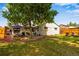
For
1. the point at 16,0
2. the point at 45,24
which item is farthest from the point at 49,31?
the point at 16,0

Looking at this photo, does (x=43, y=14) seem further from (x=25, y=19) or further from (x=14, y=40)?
(x=14, y=40)

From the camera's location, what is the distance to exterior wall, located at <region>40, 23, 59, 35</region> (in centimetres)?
336

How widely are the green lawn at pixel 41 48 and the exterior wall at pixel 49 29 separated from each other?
0.08 meters

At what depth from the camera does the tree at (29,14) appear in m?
3.38

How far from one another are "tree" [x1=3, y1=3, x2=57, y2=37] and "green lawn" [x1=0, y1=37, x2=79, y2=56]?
230 mm

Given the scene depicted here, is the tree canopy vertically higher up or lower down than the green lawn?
higher up

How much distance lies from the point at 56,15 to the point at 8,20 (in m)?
0.57

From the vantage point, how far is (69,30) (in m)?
3.39

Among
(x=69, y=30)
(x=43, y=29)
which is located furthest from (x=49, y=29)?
(x=69, y=30)

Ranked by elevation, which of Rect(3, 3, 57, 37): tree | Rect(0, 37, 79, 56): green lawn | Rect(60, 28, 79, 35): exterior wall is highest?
Rect(3, 3, 57, 37): tree

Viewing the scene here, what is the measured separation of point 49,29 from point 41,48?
0.80 feet

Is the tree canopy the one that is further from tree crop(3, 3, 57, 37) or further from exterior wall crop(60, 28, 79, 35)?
exterior wall crop(60, 28, 79, 35)

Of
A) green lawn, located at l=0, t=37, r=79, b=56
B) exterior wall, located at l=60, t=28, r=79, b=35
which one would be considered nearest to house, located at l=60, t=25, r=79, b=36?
exterior wall, located at l=60, t=28, r=79, b=35

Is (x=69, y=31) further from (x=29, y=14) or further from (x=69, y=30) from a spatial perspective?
(x=29, y=14)
